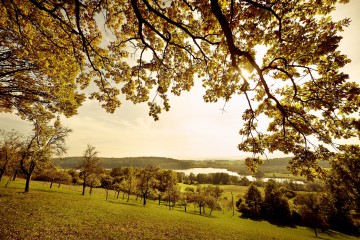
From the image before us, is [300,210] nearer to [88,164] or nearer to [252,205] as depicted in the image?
[252,205]

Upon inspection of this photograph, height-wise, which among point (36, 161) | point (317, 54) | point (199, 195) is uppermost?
point (317, 54)

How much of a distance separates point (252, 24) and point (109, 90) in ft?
23.5

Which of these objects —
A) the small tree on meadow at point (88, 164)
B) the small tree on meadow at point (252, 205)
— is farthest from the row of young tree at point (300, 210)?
the small tree on meadow at point (88, 164)

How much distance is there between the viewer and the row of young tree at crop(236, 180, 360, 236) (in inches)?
1740

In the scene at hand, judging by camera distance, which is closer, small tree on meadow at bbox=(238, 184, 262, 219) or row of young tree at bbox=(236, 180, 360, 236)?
row of young tree at bbox=(236, 180, 360, 236)

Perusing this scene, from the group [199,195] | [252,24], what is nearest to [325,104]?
[252,24]

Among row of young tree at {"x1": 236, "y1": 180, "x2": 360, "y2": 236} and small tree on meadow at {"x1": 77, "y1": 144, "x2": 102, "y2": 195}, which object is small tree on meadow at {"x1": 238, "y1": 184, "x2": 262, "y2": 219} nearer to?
row of young tree at {"x1": 236, "y1": 180, "x2": 360, "y2": 236}

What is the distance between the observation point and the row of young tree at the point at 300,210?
44.2m

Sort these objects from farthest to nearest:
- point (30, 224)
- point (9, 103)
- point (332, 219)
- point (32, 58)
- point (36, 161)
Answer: point (332, 219)
point (36, 161)
point (30, 224)
point (9, 103)
point (32, 58)

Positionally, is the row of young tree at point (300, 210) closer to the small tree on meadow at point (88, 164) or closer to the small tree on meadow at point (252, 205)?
the small tree on meadow at point (252, 205)

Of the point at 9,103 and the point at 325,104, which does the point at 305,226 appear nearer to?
the point at 325,104

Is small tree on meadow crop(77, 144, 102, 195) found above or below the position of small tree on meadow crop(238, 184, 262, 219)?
above

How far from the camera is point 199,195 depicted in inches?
2280

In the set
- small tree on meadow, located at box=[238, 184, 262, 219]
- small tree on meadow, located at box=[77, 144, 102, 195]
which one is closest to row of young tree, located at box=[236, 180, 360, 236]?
small tree on meadow, located at box=[238, 184, 262, 219]
